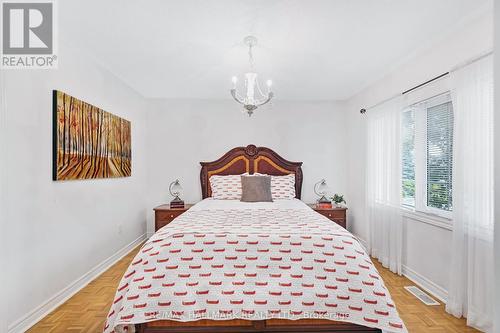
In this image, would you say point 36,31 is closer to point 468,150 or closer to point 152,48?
point 152,48

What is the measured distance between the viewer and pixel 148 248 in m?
2.04

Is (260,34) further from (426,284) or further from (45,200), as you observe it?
(426,284)

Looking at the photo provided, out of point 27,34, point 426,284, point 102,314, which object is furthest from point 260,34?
point 426,284

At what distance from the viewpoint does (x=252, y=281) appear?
1864 mm

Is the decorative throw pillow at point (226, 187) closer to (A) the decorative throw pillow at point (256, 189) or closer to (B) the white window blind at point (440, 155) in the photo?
(A) the decorative throw pillow at point (256, 189)

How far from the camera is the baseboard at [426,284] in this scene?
2500 millimetres

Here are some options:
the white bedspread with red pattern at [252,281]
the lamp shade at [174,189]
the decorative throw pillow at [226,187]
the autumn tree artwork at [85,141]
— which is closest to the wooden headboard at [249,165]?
the decorative throw pillow at [226,187]

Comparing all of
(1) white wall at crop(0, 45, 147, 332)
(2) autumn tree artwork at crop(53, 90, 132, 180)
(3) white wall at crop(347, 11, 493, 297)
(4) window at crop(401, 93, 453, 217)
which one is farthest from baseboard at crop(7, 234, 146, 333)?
(4) window at crop(401, 93, 453, 217)

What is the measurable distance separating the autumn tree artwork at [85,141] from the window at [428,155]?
3.41m

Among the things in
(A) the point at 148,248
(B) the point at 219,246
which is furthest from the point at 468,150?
(A) the point at 148,248

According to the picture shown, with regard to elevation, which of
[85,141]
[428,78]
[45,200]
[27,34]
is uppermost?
[27,34]

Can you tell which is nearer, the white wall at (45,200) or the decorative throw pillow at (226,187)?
the white wall at (45,200)

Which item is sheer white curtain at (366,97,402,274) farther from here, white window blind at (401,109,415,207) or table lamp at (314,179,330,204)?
table lamp at (314,179,330,204)

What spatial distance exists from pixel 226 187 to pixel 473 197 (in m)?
2.92
